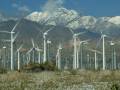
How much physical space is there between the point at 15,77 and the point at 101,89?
14747mm

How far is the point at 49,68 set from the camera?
7225 centimetres

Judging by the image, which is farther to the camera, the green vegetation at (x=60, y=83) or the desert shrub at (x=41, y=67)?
the desert shrub at (x=41, y=67)

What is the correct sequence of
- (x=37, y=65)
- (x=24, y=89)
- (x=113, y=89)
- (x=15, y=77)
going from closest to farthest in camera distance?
1. (x=113, y=89)
2. (x=24, y=89)
3. (x=15, y=77)
4. (x=37, y=65)

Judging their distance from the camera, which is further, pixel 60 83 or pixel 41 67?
pixel 41 67

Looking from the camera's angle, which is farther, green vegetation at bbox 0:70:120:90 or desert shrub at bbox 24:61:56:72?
desert shrub at bbox 24:61:56:72

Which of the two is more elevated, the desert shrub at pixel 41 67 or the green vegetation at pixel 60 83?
the desert shrub at pixel 41 67

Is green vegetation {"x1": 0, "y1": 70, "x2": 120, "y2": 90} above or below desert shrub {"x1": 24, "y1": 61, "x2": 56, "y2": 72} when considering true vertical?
below

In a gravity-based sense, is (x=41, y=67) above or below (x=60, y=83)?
above

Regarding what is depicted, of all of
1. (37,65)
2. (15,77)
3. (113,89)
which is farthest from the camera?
(37,65)

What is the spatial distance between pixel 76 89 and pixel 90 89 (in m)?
0.86

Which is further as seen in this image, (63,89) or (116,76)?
(116,76)

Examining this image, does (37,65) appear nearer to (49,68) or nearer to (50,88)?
(49,68)

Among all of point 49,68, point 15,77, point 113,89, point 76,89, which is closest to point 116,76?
point 15,77

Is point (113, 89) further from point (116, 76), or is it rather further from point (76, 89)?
point (116, 76)
